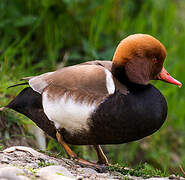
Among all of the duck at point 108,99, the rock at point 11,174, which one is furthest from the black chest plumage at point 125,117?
the rock at point 11,174

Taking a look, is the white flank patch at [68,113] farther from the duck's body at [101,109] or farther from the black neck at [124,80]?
A: the black neck at [124,80]

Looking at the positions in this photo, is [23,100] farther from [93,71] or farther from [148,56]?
[148,56]

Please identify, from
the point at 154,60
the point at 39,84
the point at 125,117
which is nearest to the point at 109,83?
the point at 125,117

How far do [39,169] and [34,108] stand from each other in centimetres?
85

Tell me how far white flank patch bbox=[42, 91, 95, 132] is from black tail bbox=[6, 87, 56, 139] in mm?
104

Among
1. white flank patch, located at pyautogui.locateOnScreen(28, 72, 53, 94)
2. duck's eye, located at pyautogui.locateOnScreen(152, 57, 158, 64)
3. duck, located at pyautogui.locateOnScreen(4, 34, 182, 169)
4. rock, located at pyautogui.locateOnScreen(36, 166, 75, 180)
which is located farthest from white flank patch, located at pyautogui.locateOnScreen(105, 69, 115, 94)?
rock, located at pyautogui.locateOnScreen(36, 166, 75, 180)

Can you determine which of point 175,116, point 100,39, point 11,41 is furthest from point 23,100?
point 175,116

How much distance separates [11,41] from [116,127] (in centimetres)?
277

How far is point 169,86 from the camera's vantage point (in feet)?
17.6

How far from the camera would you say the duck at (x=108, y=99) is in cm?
269

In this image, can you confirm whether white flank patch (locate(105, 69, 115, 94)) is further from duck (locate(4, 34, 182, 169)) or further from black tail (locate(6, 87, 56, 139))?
black tail (locate(6, 87, 56, 139))

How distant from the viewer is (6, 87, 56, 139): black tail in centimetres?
301

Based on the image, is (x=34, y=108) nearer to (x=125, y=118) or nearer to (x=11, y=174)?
(x=125, y=118)

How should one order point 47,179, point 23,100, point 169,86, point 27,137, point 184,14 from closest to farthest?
point 47,179, point 23,100, point 27,137, point 169,86, point 184,14
